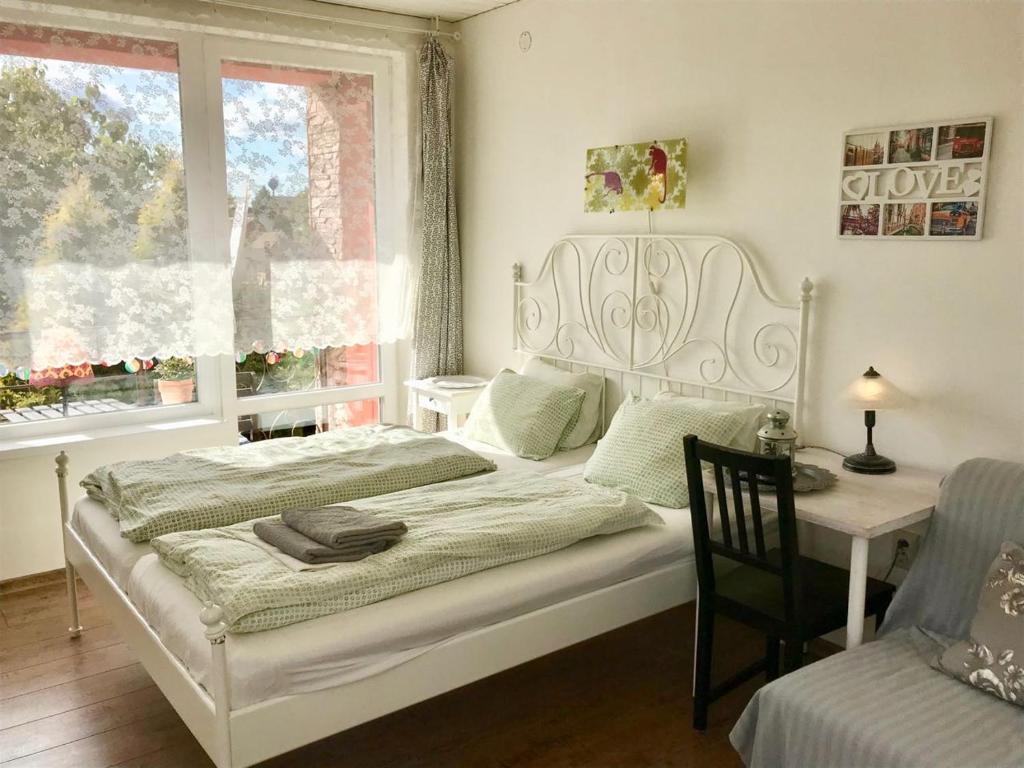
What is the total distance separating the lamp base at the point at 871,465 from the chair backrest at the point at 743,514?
0.35 metres

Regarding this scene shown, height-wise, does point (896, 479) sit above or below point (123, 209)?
below

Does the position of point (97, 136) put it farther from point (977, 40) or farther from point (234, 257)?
point (977, 40)

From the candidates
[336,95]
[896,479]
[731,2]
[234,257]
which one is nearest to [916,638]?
[896,479]

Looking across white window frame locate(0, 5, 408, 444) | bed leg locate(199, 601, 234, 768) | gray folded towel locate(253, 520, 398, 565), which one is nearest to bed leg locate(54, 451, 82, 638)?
white window frame locate(0, 5, 408, 444)

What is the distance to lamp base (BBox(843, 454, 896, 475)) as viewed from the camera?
2.66m

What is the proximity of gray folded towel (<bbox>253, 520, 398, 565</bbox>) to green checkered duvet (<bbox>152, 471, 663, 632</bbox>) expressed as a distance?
0.03 metres

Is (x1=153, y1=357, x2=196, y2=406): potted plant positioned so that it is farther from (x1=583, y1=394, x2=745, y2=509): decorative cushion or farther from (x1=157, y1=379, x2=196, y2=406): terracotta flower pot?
(x1=583, y1=394, x2=745, y2=509): decorative cushion

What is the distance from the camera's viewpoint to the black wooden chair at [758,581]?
2238 millimetres

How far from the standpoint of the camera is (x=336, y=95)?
14.1 feet

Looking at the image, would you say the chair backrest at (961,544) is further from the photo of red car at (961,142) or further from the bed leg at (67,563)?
the bed leg at (67,563)

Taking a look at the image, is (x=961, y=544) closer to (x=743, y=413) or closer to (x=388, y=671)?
(x=743, y=413)

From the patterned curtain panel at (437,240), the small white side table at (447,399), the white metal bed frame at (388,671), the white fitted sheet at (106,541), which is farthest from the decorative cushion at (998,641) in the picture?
the patterned curtain panel at (437,240)

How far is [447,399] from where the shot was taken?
164 inches

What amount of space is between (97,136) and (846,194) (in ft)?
9.88
